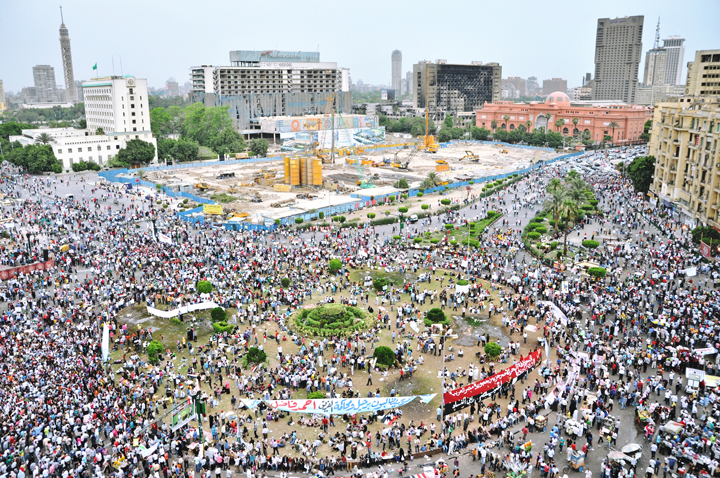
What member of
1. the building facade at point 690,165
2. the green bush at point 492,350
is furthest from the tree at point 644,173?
the green bush at point 492,350

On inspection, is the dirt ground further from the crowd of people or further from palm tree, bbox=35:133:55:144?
palm tree, bbox=35:133:55:144

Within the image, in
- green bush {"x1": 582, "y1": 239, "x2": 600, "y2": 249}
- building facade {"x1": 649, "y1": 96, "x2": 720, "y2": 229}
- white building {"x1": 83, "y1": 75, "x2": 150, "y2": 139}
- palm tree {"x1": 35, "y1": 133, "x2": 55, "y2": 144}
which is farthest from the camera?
white building {"x1": 83, "y1": 75, "x2": 150, "y2": 139}

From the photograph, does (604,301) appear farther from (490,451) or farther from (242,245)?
(242,245)

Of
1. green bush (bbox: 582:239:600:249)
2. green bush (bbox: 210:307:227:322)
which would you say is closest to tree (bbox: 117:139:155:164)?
green bush (bbox: 210:307:227:322)

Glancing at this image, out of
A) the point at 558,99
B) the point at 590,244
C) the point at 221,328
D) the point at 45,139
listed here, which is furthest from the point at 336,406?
the point at 558,99

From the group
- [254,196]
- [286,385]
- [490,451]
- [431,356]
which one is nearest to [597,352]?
[431,356]

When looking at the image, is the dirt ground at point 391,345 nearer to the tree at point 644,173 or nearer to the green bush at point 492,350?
the green bush at point 492,350

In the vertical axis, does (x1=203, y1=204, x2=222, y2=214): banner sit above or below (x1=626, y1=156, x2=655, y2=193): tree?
below
